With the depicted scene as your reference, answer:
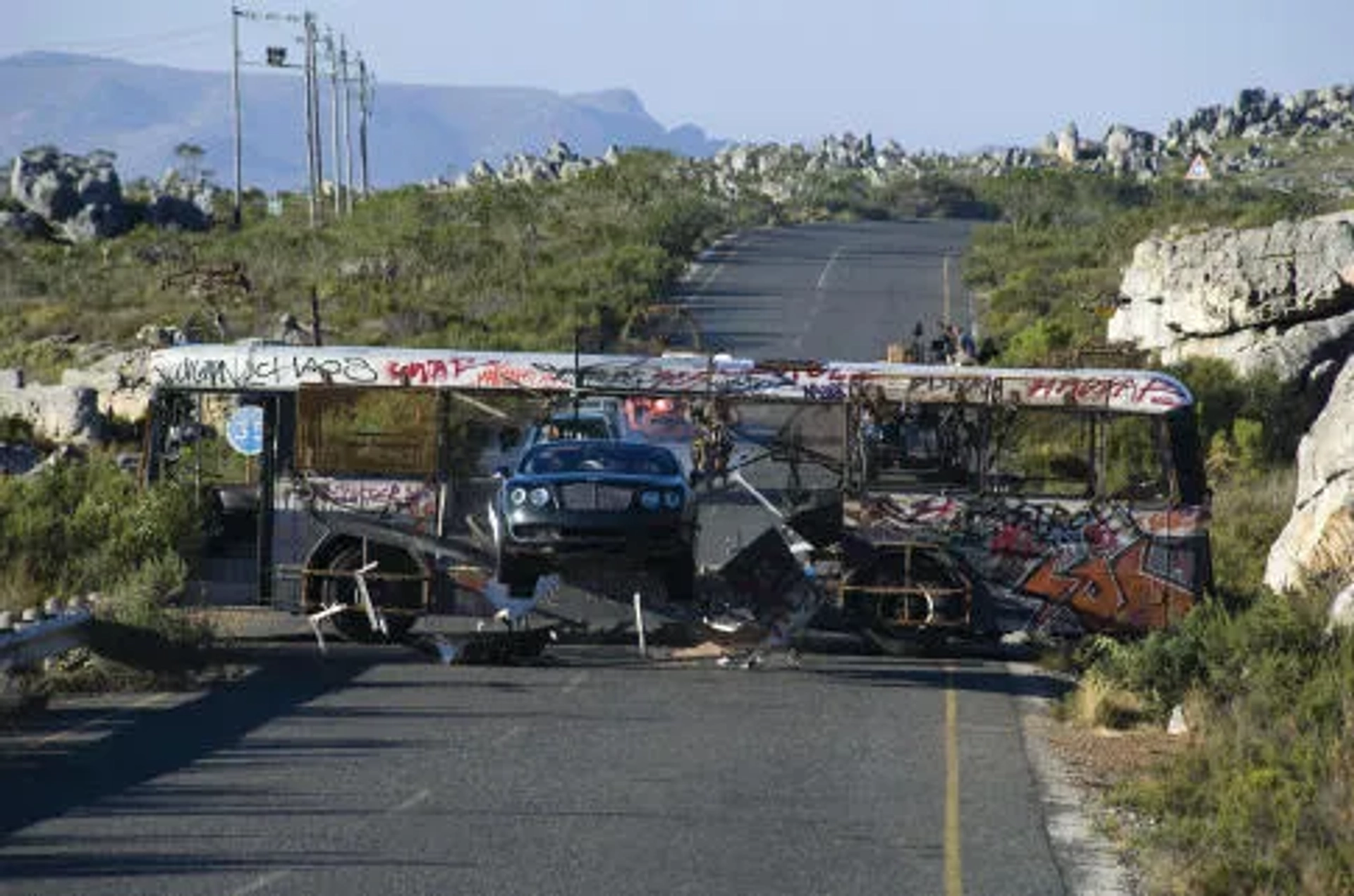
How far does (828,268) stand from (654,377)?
1957 inches

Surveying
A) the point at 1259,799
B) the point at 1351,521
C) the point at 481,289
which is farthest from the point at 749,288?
the point at 1259,799

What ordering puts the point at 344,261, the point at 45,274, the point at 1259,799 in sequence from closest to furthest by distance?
1. the point at 1259,799
2. the point at 344,261
3. the point at 45,274

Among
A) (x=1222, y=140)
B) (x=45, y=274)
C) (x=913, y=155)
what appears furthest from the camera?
(x=913, y=155)

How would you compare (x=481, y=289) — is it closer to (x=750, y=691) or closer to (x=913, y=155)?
(x=750, y=691)

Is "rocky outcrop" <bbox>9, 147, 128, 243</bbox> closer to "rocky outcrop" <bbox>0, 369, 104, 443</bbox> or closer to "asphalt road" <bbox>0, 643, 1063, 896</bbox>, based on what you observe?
"rocky outcrop" <bbox>0, 369, 104, 443</bbox>

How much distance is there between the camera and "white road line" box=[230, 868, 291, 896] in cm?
1112

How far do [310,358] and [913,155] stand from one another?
6277 inches

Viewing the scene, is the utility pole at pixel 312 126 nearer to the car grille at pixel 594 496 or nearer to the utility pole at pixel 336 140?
the utility pole at pixel 336 140

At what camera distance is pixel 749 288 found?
6488 centimetres

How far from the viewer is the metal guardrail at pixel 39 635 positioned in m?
16.2

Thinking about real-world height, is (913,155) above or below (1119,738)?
above

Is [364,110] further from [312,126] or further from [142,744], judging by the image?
[142,744]

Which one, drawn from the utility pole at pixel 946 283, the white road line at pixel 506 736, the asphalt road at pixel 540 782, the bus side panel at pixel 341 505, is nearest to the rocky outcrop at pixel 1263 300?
the utility pole at pixel 946 283

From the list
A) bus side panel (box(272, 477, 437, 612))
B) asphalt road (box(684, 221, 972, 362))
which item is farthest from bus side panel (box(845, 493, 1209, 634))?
asphalt road (box(684, 221, 972, 362))
